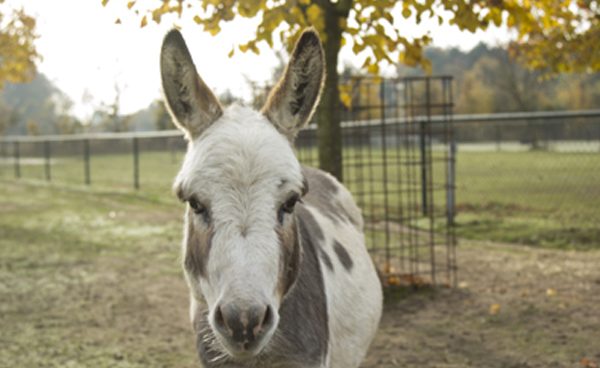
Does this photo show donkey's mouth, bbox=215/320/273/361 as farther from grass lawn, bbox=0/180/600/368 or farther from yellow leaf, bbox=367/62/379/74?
yellow leaf, bbox=367/62/379/74

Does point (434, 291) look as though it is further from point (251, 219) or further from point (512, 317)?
point (251, 219)

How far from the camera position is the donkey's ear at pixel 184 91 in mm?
2609

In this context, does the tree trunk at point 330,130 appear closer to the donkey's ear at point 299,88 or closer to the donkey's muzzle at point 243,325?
the donkey's ear at point 299,88

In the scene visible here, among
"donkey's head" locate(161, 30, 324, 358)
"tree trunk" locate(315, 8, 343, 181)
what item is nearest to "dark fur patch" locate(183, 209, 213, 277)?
"donkey's head" locate(161, 30, 324, 358)

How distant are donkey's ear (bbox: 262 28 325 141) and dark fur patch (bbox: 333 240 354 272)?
1.00m

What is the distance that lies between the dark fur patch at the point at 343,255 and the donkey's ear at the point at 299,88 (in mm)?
998

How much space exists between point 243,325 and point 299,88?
3.72 ft

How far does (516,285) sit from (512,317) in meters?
1.15

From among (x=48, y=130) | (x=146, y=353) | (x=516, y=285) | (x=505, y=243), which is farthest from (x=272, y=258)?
(x=48, y=130)

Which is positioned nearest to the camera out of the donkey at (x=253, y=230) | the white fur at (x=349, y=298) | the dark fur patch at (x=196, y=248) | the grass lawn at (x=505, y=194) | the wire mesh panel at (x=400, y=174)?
the donkey at (x=253, y=230)

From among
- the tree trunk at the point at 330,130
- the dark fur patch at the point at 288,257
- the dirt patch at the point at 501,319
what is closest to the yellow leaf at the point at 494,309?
the dirt patch at the point at 501,319

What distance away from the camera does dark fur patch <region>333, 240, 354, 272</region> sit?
11.5 ft

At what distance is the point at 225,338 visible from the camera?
2137 mm

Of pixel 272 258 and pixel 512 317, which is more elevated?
pixel 272 258
